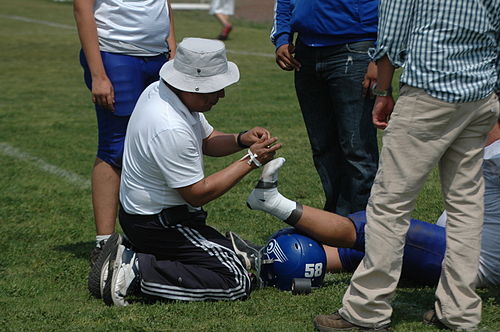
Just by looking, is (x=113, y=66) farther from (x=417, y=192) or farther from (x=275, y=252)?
(x=417, y=192)

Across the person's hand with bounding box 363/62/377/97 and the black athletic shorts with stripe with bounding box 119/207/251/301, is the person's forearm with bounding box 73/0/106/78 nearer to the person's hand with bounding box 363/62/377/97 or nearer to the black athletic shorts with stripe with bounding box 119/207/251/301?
the black athletic shorts with stripe with bounding box 119/207/251/301

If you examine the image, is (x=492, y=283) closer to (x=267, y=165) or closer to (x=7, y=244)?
(x=267, y=165)

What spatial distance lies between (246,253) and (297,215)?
36cm

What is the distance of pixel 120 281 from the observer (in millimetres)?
4816

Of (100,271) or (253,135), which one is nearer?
(100,271)

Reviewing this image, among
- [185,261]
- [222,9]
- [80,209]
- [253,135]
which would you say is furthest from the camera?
[222,9]

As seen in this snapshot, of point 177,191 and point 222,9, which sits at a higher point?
point 177,191

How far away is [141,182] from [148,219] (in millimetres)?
196

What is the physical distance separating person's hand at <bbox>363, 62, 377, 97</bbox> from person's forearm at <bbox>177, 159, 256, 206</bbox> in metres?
0.86

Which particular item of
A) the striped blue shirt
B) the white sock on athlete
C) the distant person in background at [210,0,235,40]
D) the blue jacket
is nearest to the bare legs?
the white sock on athlete

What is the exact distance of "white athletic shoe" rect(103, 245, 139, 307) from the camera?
4.80 metres

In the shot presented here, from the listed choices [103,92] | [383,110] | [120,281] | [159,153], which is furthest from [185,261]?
[383,110]

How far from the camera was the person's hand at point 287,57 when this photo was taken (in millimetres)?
5699

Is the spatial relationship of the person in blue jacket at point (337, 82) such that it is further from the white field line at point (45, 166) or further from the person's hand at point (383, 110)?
the white field line at point (45, 166)
